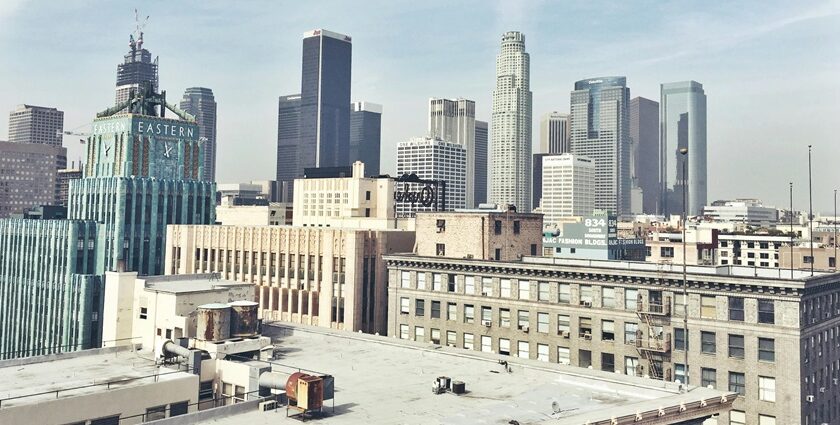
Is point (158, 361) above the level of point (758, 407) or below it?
above

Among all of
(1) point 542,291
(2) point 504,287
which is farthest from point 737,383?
(2) point 504,287

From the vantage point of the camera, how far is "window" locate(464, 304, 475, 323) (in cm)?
7681

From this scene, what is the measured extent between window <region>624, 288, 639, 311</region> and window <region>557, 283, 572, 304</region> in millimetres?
5757

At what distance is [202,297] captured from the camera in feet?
178

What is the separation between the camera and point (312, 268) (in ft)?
315

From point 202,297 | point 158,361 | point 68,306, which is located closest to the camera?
point 158,361

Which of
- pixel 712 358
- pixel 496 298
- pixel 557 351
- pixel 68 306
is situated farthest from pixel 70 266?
pixel 712 358

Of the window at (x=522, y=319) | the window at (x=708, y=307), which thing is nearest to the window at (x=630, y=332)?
the window at (x=708, y=307)

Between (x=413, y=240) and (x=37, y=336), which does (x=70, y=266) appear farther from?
(x=413, y=240)

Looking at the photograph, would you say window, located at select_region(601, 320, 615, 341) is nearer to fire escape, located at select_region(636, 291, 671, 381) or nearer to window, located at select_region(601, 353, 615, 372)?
window, located at select_region(601, 353, 615, 372)

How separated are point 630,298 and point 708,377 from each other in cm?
962

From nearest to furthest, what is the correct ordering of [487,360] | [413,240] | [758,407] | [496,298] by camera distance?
[487,360], [758,407], [496,298], [413,240]

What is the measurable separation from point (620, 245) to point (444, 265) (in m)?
44.1

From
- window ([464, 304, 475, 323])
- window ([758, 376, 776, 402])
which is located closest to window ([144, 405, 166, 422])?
window ([464, 304, 475, 323])
